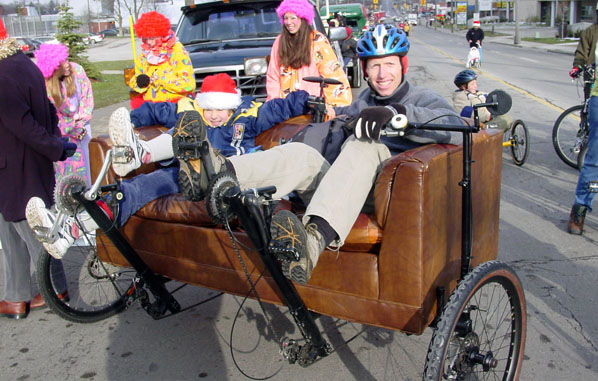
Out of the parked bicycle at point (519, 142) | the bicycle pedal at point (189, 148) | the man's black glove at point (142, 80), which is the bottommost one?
the parked bicycle at point (519, 142)

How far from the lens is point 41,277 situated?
3.88 metres

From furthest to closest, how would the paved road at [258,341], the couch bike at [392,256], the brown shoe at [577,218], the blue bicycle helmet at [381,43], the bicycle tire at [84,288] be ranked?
1. the brown shoe at [577,218]
2. the bicycle tire at [84,288]
3. the blue bicycle helmet at [381,43]
4. the paved road at [258,341]
5. the couch bike at [392,256]

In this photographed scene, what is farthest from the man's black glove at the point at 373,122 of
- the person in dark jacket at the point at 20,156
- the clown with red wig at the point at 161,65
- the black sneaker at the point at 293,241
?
the clown with red wig at the point at 161,65

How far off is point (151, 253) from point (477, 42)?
72.7 ft

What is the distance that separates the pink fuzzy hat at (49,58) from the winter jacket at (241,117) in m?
1.16

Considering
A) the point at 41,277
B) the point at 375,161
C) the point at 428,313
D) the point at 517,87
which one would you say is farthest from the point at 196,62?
the point at 517,87

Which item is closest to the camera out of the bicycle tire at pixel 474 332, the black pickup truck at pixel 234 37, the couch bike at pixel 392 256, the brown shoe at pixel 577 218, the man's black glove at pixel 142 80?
the bicycle tire at pixel 474 332

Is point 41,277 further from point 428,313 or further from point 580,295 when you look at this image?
point 580,295

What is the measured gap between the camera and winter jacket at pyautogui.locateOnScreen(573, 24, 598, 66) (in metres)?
6.96

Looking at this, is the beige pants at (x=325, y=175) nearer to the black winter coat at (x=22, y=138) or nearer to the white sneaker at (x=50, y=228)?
the white sneaker at (x=50, y=228)

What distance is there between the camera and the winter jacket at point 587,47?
6961 millimetres

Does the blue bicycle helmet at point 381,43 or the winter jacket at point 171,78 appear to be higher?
the blue bicycle helmet at point 381,43

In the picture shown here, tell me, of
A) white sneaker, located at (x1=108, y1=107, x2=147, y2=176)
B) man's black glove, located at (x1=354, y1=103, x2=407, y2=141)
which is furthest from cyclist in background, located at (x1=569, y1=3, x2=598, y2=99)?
white sneaker, located at (x1=108, y1=107, x2=147, y2=176)

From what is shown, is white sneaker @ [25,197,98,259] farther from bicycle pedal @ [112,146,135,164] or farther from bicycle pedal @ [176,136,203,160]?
bicycle pedal @ [176,136,203,160]
